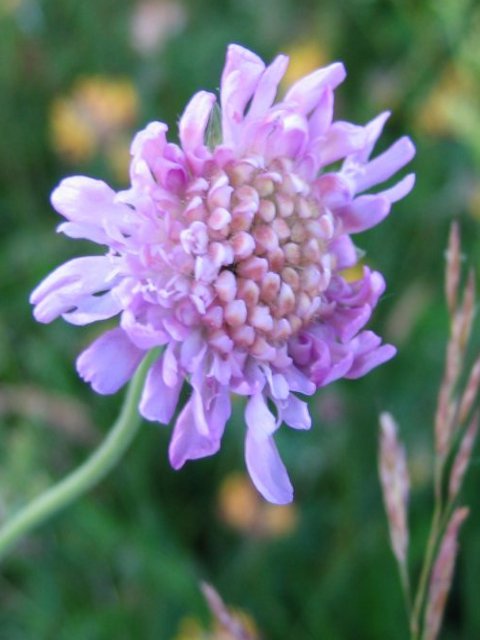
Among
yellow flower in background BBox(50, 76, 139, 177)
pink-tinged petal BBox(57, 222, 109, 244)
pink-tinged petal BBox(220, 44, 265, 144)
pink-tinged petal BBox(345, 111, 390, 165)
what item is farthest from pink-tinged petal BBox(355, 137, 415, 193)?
yellow flower in background BBox(50, 76, 139, 177)

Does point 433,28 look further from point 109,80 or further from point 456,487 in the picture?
point 456,487

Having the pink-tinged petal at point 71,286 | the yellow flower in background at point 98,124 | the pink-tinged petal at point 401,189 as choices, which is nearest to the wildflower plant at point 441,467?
the pink-tinged petal at point 401,189

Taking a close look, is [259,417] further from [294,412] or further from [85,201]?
[85,201]

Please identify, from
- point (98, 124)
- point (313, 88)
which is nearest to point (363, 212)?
point (313, 88)

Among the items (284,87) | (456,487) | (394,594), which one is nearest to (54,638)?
(394,594)

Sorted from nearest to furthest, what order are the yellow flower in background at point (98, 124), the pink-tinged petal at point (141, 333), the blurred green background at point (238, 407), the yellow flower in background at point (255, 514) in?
the pink-tinged petal at point (141, 333) → the blurred green background at point (238, 407) → the yellow flower in background at point (255, 514) → the yellow flower in background at point (98, 124)

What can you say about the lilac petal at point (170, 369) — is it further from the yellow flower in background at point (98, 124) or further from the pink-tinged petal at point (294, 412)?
the yellow flower in background at point (98, 124)
